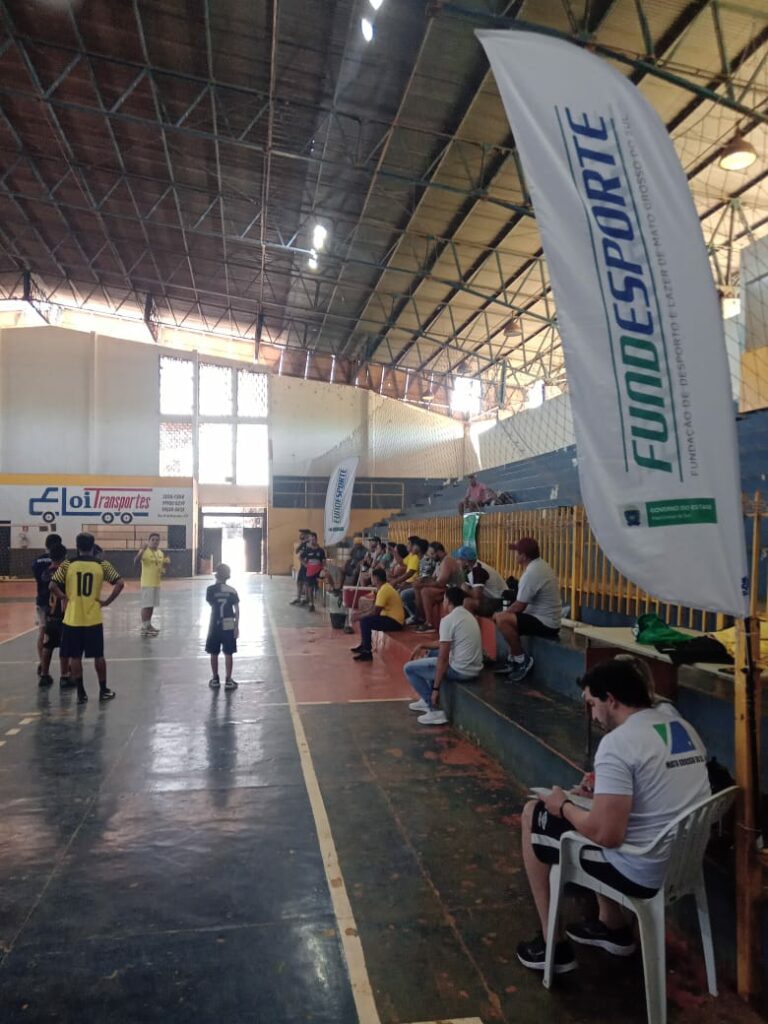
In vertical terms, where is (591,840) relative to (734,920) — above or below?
above

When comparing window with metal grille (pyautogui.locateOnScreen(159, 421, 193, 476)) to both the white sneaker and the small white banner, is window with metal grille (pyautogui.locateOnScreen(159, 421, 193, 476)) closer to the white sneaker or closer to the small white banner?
the small white banner

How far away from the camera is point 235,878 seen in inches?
127

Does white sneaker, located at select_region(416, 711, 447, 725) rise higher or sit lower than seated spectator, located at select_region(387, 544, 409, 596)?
lower

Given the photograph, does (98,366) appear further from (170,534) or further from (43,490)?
(170,534)

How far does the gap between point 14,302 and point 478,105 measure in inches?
915

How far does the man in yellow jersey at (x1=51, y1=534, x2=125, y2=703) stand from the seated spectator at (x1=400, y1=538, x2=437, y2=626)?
4.47m

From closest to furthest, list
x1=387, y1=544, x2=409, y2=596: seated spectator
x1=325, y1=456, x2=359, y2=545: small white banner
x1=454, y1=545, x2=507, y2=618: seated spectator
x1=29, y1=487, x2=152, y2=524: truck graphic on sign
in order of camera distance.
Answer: x1=454, y1=545, x2=507, y2=618: seated spectator
x1=387, y1=544, x2=409, y2=596: seated spectator
x1=325, y1=456, x2=359, y2=545: small white banner
x1=29, y1=487, x2=152, y2=524: truck graphic on sign

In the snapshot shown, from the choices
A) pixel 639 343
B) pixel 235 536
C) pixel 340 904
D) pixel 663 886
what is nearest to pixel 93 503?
pixel 235 536

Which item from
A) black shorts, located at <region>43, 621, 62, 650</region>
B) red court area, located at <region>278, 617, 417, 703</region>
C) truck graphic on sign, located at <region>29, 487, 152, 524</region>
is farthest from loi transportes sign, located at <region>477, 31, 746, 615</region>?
truck graphic on sign, located at <region>29, 487, 152, 524</region>

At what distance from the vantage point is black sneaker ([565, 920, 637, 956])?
260 cm

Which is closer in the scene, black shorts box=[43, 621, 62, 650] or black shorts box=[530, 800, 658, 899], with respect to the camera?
black shorts box=[530, 800, 658, 899]

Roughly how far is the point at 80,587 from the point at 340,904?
15.0ft

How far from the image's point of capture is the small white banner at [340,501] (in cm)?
1303

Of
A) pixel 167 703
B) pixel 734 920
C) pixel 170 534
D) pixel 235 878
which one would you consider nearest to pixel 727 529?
pixel 734 920
